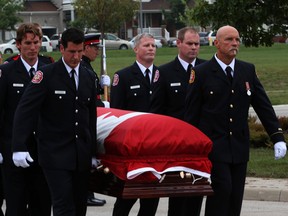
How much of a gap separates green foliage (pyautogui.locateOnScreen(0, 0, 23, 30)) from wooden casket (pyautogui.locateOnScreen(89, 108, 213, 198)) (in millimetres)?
60022

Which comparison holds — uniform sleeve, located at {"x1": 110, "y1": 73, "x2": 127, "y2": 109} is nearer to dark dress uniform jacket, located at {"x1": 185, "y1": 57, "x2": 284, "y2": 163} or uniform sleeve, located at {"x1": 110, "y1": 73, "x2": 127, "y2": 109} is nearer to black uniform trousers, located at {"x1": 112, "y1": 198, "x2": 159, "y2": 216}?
black uniform trousers, located at {"x1": 112, "y1": 198, "x2": 159, "y2": 216}

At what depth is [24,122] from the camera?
690 cm

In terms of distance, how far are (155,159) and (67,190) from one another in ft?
2.30

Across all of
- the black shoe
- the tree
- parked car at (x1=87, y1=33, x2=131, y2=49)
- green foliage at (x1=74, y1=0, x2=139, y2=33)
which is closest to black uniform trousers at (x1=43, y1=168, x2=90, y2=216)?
the black shoe

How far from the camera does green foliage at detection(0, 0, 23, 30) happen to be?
6612 cm

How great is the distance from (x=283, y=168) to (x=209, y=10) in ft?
14.3

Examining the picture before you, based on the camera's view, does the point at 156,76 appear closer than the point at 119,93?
Yes

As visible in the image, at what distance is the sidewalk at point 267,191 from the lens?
34.8 ft

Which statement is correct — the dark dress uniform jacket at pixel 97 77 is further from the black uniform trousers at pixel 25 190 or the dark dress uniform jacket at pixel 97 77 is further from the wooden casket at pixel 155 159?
the wooden casket at pixel 155 159

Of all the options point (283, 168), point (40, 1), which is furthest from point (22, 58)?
point (40, 1)

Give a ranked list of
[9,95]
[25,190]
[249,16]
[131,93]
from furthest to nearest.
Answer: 1. [249,16]
2. [131,93]
3. [9,95]
4. [25,190]

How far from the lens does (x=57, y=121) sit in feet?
22.9

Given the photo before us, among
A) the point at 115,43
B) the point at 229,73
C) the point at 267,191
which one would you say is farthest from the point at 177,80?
the point at 115,43

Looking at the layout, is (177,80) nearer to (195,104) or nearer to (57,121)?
(195,104)
